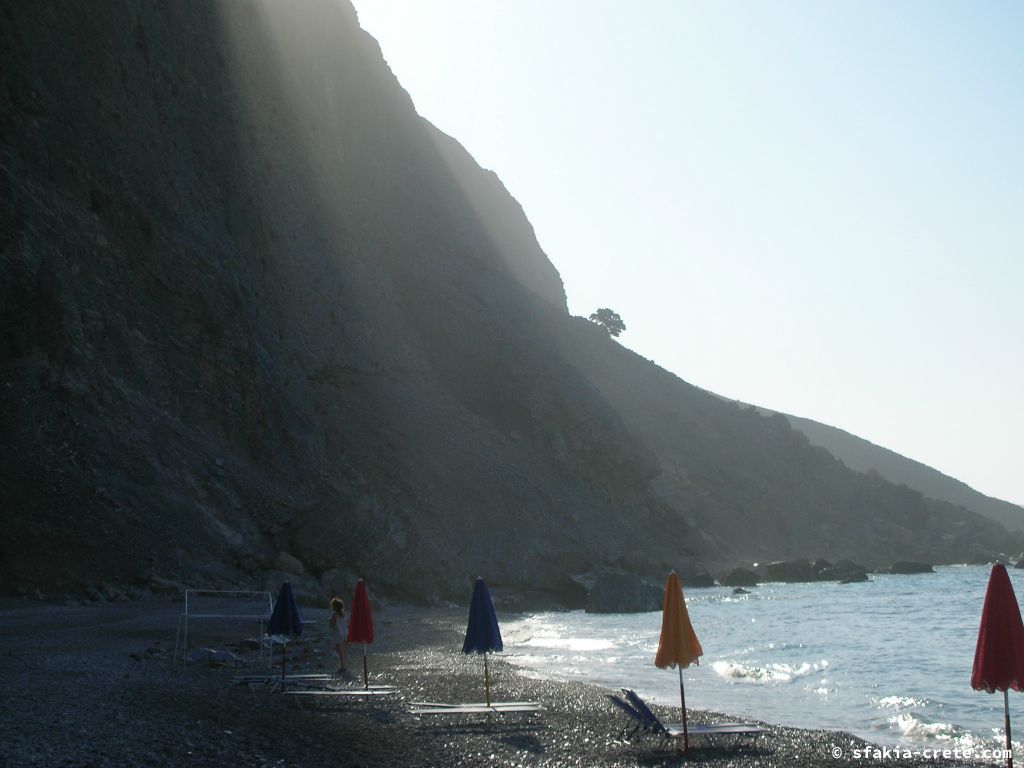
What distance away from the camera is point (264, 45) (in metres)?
74.7

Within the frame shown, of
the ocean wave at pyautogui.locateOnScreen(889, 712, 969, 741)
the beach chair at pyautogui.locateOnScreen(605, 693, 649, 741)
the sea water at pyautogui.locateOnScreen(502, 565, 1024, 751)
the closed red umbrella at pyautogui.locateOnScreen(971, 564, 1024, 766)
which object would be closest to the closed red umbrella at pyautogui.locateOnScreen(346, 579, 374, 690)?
the sea water at pyautogui.locateOnScreen(502, 565, 1024, 751)

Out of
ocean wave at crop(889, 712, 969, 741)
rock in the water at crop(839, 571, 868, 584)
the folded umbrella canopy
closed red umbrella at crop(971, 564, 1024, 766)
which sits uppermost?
closed red umbrella at crop(971, 564, 1024, 766)

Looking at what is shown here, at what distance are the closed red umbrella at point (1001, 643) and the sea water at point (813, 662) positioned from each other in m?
6.58

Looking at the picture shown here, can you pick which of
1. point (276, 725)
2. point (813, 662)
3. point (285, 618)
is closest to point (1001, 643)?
point (276, 725)

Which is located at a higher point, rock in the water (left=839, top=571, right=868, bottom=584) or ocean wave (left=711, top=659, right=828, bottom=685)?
ocean wave (left=711, top=659, right=828, bottom=685)

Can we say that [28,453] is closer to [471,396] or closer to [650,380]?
[471,396]

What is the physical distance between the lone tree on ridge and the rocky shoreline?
411ft

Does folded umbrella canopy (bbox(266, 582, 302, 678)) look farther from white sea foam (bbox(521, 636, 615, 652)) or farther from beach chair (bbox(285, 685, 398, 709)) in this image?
white sea foam (bbox(521, 636, 615, 652))

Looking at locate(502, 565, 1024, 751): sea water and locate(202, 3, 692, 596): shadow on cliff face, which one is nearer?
locate(502, 565, 1024, 751): sea water

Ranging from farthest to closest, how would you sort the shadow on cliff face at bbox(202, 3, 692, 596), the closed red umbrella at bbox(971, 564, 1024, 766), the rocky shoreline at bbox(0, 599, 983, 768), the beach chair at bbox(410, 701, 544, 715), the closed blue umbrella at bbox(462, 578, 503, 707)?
the shadow on cliff face at bbox(202, 3, 692, 596) → the closed blue umbrella at bbox(462, 578, 503, 707) → the beach chair at bbox(410, 701, 544, 715) → the rocky shoreline at bbox(0, 599, 983, 768) → the closed red umbrella at bbox(971, 564, 1024, 766)

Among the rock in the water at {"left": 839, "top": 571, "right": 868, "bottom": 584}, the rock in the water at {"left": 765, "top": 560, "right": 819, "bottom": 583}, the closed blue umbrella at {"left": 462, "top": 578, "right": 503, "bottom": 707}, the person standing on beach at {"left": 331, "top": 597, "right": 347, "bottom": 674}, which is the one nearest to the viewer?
the closed blue umbrella at {"left": 462, "top": 578, "right": 503, "bottom": 707}

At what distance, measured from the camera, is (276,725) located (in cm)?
1459

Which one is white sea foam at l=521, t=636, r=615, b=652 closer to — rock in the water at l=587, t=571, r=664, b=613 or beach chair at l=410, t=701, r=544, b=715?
rock in the water at l=587, t=571, r=664, b=613

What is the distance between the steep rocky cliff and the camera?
1523 inches
